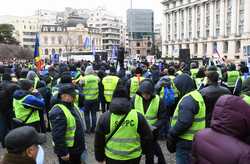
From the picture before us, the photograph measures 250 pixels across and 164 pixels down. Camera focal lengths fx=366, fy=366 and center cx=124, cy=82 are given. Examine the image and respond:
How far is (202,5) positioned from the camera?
80125 mm

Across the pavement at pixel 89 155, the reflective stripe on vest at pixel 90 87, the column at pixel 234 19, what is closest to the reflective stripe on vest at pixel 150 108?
the pavement at pixel 89 155

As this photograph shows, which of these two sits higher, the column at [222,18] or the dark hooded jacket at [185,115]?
the column at [222,18]

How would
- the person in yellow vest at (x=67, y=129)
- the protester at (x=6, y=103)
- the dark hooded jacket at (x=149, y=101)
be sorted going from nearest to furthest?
1. the person in yellow vest at (x=67, y=129)
2. the dark hooded jacket at (x=149, y=101)
3. the protester at (x=6, y=103)

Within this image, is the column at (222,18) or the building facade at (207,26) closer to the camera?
the building facade at (207,26)

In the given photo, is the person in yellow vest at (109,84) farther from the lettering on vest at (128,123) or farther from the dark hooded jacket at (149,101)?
the lettering on vest at (128,123)

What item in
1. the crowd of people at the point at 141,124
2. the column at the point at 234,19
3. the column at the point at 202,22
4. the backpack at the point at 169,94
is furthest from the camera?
the column at the point at 202,22

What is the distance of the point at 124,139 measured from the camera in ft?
14.8

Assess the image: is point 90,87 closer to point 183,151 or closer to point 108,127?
point 183,151

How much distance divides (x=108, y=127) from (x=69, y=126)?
2.45ft

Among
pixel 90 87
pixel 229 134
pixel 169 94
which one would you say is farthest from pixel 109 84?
pixel 229 134

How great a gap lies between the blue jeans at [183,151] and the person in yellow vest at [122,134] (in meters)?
0.75

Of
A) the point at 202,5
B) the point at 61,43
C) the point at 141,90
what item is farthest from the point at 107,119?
the point at 61,43

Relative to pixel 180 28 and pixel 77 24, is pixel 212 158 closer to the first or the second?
pixel 180 28

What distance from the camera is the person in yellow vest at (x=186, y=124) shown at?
4945mm
